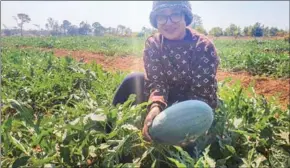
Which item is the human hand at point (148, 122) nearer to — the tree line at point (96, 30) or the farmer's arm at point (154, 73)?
the farmer's arm at point (154, 73)

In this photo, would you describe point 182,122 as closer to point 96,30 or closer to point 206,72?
point 206,72

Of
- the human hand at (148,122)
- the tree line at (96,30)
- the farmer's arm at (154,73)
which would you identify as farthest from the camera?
the tree line at (96,30)

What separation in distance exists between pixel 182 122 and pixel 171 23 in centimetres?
78

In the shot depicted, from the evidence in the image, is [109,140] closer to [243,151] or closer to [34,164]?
[34,164]

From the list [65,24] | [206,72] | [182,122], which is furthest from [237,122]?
[65,24]

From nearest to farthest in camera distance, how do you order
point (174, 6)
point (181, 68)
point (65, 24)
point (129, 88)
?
point (174, 6) → point (181, 68) → point (129, 88) → point (65, 24)

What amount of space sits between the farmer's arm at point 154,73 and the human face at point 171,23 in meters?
0.17

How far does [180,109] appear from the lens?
1886 mm

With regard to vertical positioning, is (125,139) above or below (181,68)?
below

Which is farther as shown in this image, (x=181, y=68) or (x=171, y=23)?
(x=181, y=68)

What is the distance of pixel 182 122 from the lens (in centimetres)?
187

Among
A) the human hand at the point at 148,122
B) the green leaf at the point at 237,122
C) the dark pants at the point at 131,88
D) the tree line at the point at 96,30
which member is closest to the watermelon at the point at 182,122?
the human hand at the point at 148,122

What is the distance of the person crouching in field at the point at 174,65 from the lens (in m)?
2.29

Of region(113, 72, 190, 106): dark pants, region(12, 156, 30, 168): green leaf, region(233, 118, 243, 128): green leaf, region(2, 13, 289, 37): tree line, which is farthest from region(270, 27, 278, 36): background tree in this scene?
region(12, 156, 30, 168): green leaf
